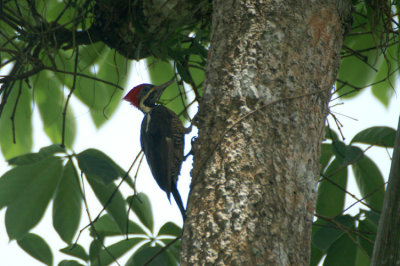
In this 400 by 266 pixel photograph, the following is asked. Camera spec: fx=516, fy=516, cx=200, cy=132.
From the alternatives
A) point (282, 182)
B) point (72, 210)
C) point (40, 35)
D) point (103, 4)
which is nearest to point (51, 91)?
point (40, 35)

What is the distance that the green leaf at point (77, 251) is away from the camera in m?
2.61

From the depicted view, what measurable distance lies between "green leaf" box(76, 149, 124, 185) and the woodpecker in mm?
778

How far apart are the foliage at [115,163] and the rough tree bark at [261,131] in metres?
0.54

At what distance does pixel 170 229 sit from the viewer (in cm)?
261

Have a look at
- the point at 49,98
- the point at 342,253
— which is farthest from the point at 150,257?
the point at 49,98

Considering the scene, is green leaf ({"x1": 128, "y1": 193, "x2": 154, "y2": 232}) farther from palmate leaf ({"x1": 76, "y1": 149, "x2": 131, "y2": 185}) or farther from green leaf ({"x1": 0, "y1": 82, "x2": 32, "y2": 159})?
green leaf ({"x1": 0, "y1": 82, "x2": 32, "y2": 159})

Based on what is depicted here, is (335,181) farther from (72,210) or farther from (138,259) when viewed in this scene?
(72,210)

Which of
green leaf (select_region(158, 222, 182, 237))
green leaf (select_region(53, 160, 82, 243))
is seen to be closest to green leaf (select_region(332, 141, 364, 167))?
green leaf (select_region(158, 222, 182, 237))

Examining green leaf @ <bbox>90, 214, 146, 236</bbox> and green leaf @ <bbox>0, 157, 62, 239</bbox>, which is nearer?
green leaf @ <bbox>0, 157, 62, 239</bbox>

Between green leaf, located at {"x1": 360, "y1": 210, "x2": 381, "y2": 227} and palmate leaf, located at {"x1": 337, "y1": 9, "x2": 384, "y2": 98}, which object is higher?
palmate leaf, located at {"x1": 337, "y1": 9, "x2": 384, "y2": 98}

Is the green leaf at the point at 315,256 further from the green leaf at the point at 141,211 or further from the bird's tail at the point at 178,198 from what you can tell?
the bird's tail at the point at 178,198

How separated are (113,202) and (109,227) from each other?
208 millimetres

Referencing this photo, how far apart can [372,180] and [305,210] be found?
3.22ft

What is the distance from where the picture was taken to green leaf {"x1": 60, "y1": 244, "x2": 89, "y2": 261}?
2.61 metres
